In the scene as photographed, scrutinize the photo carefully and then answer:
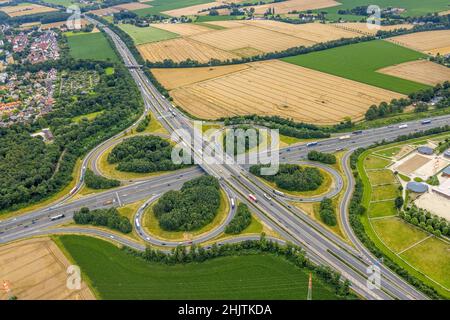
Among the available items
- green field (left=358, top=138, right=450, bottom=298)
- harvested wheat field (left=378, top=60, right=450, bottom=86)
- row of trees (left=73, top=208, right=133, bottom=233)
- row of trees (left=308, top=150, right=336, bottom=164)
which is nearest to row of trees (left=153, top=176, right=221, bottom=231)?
row of trees (left=73, top=208, right=133, bottom=233)

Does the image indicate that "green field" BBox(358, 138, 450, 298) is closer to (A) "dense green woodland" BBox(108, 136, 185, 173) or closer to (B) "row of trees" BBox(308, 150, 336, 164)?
(B) "row of trees" BBox(308, 150, 336, 164)

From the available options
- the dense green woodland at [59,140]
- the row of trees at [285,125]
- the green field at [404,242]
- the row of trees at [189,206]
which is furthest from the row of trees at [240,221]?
the dense green woodland at [59,140]

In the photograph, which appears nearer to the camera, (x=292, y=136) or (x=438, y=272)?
(x=438, y=272)

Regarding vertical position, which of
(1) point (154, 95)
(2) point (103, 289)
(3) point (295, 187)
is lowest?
(2) point (103, 289)

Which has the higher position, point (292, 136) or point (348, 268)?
point (292, 136)

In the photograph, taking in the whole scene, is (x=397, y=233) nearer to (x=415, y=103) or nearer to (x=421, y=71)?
(x=415, y=103)

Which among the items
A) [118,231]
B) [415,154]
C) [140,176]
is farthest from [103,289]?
[415,154]

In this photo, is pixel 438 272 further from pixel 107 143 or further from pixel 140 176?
pixel 107 143
